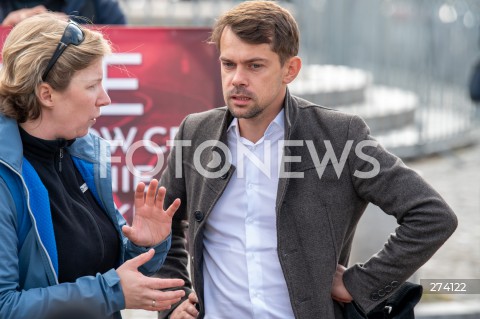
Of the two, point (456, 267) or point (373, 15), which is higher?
point (373, 15)

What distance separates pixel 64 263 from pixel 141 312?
2644mm

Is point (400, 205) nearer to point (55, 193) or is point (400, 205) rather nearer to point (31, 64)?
point (55, 193)

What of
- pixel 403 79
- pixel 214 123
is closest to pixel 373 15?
pixel 403 79

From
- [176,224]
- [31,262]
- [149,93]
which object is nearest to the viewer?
[31,262]

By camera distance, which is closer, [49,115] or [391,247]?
[49,115]

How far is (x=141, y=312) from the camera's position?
536 cm

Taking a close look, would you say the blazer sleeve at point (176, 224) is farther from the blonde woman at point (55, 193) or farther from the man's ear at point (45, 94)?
the man's ear at point (45, 94)

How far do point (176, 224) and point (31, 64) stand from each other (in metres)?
1.02

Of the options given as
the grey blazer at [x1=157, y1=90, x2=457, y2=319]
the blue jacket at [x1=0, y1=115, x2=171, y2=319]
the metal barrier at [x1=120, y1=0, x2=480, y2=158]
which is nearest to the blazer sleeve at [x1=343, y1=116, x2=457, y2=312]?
the grey blazer at [x1=157, y1=90, x2=457, y2=319]

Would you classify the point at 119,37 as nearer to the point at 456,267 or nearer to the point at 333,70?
the point at 456,267

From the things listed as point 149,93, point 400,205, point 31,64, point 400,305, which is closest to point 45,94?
point 31,64

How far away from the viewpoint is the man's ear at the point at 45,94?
9.00 feet

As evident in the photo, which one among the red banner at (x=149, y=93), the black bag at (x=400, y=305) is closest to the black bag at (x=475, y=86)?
the red banner at (x=149, y=93)

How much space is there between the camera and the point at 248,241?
124 inches
